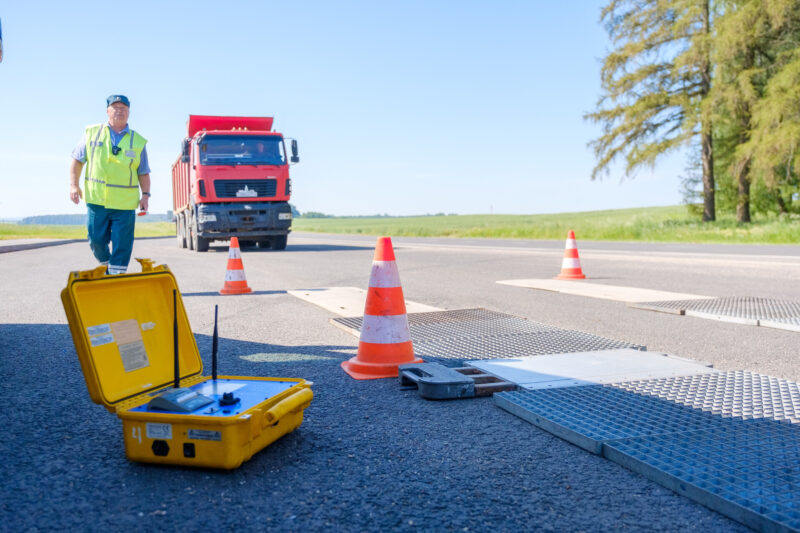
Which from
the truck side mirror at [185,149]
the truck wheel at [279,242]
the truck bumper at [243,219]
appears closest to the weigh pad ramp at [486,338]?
the truck bumper at [243,219]

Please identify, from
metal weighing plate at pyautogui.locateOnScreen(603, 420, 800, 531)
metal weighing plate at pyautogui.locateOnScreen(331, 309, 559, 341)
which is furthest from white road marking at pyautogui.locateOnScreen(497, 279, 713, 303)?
metal weighing plate at pyautogui.locateOnScreen(603, 420, 800, 531)

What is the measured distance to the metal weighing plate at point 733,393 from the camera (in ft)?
10.3

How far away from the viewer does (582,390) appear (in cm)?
355

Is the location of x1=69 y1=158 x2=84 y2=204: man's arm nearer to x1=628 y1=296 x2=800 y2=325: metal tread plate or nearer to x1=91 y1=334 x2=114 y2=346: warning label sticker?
x1=91 y1=334 x2=114 y2=346: warning label sticker

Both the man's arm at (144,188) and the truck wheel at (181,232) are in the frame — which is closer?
the man's arm at (144,188)

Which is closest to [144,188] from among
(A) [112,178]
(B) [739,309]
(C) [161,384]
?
(A) [112,178]

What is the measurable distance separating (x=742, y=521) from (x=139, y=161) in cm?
533

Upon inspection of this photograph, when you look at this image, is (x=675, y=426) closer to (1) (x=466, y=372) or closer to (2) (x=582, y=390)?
(2) (x=582, y=390)

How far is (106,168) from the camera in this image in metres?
5.68

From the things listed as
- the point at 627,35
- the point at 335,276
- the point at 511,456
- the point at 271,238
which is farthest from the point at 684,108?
the point at 511,456

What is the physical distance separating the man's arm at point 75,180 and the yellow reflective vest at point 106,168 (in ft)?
0.32

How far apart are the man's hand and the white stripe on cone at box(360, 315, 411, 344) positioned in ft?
10.1

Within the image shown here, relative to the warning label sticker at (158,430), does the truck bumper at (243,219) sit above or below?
above

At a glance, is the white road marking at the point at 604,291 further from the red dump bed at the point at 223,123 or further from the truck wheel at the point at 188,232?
the truck wheel at the point at 188,232
